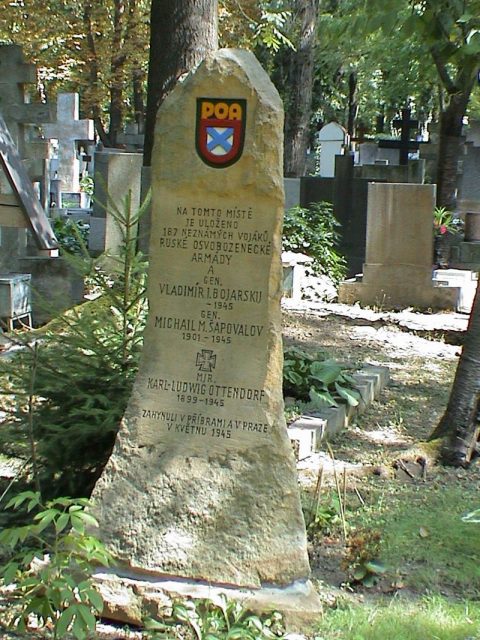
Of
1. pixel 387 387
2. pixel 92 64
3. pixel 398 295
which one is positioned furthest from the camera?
pixel 92 64

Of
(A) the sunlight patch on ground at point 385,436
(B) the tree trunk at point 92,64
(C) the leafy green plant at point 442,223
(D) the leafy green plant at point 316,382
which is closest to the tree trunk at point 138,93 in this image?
(B) the tree trunk at point 92,64

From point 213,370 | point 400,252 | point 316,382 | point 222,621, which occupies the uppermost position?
point 400,252

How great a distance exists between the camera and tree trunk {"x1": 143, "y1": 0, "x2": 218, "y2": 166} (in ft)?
26.8

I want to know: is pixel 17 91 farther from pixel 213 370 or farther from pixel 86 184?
pixel 86 184

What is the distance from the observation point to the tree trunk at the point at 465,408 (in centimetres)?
621

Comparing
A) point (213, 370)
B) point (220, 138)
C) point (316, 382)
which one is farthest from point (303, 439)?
point (220, 138)

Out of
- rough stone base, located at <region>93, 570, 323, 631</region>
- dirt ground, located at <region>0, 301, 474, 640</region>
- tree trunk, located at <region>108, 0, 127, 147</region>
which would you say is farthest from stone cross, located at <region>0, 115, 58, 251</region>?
tree trunk, located at <region>108, 0, 127, 147</region>

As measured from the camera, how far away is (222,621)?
387 centimetres

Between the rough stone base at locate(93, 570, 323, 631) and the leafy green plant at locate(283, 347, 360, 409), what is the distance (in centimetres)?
304

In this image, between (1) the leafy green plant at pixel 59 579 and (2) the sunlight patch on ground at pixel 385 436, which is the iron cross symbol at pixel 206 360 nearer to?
(1) the leafy green plant at pixel 59 579

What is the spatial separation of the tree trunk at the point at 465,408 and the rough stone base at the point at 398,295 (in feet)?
20.5

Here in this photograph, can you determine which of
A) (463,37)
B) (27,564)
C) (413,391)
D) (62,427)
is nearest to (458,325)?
(413,391)

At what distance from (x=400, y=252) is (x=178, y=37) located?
17.5 feet

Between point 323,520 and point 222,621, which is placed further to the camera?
point 323,520
